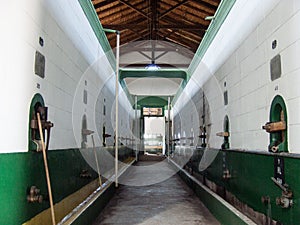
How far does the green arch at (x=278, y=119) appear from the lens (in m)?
2.38

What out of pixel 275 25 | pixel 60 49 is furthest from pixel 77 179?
pixel 275 25

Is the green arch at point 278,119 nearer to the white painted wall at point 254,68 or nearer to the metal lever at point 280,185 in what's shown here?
the white painted wall at point 254,68

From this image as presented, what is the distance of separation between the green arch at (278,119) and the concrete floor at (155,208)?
175 cm

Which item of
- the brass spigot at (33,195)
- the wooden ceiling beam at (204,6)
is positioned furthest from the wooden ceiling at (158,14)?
the brass spigot at (33,195)

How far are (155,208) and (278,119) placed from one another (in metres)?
2.70

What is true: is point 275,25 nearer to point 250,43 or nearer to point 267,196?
point 250,43

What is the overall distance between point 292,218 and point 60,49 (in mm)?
2540

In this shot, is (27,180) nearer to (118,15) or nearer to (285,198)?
(285,198)

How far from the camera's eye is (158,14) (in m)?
11.4

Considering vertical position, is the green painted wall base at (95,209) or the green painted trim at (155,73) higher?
the green painted trim at (155,73)

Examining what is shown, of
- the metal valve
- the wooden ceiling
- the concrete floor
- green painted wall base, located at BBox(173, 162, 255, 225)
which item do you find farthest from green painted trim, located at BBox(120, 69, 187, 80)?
the metal valve

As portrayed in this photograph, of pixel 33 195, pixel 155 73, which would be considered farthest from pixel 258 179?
pixel 155 73

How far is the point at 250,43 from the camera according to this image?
3287mm

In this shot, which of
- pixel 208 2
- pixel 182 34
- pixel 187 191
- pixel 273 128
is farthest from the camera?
pixel 182 34
